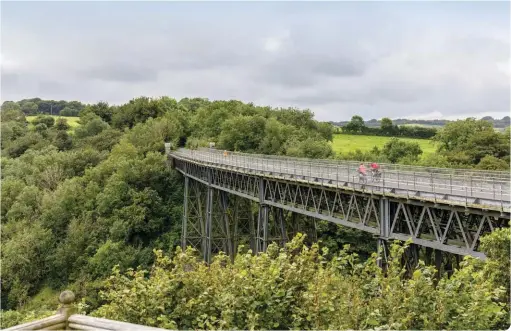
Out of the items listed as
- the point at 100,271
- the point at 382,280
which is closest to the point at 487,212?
the point at 382,280

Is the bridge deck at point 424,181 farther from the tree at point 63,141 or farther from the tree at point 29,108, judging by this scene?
the tree at point 29,108

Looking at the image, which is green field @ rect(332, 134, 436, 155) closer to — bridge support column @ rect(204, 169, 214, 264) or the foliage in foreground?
bridge support column @ rect(204, 169, 214, 264)

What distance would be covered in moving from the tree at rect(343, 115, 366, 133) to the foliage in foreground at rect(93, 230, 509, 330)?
3436 inches

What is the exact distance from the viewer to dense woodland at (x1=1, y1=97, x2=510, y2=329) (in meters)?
7.24

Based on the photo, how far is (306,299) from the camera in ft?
24.1

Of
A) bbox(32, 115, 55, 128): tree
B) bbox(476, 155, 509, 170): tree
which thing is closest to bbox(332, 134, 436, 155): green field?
bbox(476, 155, 509, 170): tree

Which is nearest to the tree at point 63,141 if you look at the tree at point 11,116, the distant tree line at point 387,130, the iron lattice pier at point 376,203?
the tree at point 11,116

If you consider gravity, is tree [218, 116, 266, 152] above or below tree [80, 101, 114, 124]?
below

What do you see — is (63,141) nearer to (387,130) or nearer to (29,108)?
(29,108)

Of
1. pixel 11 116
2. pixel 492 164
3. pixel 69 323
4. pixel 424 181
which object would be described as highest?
pixel 11 116

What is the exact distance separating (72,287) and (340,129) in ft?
234

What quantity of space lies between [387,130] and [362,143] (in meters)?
13.7

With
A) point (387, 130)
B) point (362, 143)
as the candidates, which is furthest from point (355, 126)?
point (362, 143)

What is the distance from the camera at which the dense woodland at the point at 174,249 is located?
23.7 feet
